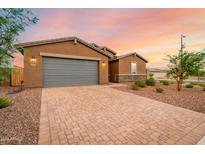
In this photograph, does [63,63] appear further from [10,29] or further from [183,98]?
[183,98]

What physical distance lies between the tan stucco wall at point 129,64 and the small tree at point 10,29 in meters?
12.3

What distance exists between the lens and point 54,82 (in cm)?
1057

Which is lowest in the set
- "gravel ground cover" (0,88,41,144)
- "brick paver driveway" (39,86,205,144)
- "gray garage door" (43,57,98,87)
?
"brick paver driveway" (39,86,205,144)

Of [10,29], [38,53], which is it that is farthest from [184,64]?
[38,53]

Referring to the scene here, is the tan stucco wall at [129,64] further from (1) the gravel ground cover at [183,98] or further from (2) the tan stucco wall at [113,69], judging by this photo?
(1) the gravel ground cover at [183,98]

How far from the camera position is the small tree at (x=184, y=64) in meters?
8.79

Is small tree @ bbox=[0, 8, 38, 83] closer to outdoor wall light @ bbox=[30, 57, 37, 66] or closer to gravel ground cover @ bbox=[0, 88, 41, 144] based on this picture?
gravel ground cover @ bbox=[0, 88, 41, 144]

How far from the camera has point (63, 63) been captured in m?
11.0

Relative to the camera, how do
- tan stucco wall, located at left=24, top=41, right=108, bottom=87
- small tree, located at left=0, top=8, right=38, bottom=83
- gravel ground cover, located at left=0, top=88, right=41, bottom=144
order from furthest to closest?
tan stucco wall, located at left=24, top=41, right=108, bottom=87 → small tree, located at left=0, top=8, right=38, bottom=83 → gravel ground cover, located at left=0, top=88, right=41, bottom=144

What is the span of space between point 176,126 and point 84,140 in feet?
7.61

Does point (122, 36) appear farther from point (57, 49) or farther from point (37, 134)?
point (37, 134)

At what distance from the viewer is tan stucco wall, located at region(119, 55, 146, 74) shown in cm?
1556

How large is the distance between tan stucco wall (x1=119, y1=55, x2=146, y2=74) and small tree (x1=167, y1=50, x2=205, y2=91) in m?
6.14

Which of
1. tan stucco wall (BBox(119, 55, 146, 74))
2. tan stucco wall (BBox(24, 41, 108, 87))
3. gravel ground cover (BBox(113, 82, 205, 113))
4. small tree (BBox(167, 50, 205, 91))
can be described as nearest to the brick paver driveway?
gravel ground cover (BBox(113, 82, 205, 113))
